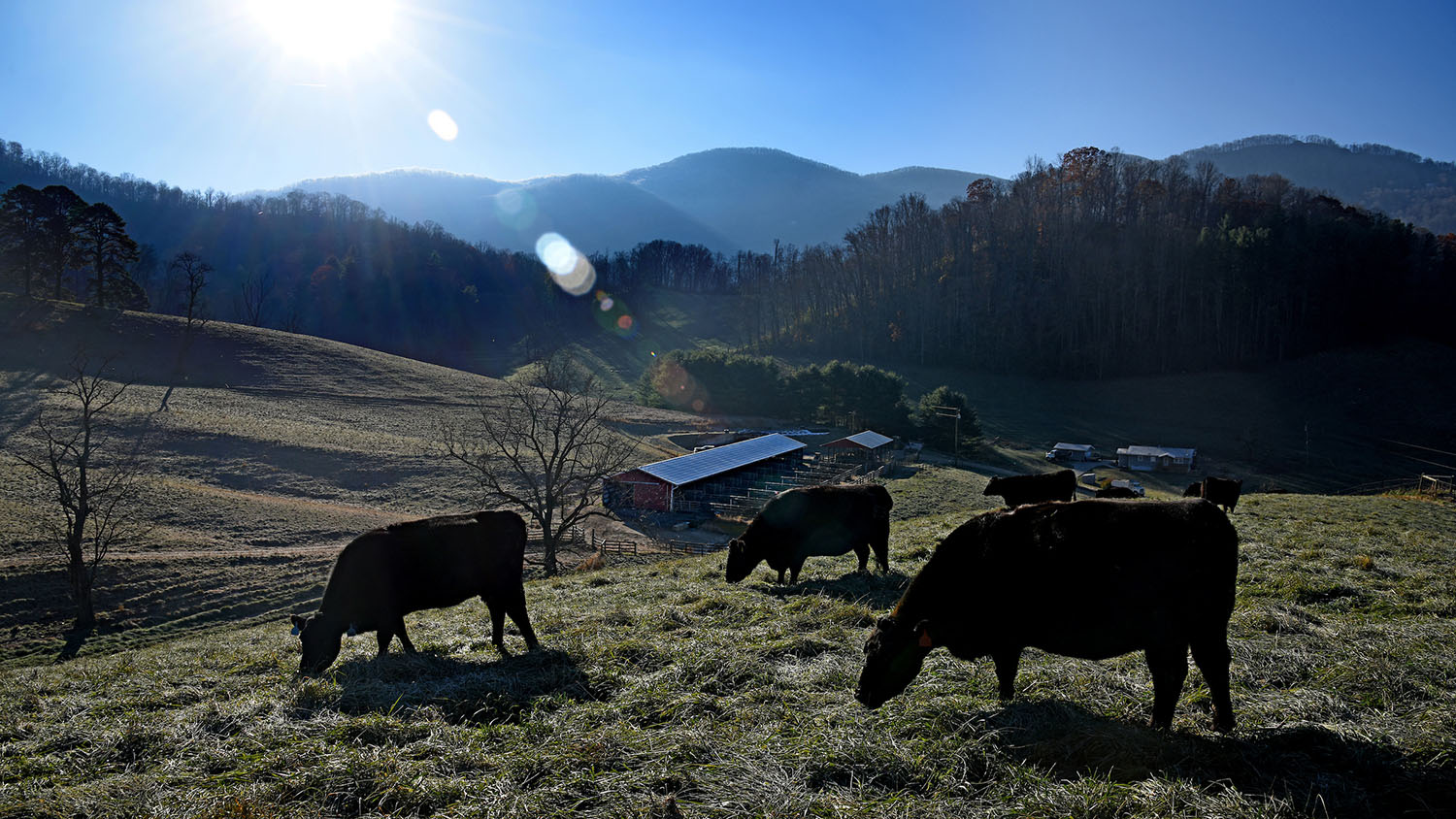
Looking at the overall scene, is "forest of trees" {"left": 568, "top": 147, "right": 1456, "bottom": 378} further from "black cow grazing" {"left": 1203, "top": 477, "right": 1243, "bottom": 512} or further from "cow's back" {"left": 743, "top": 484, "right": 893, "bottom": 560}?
"black cow grazing" {"left": 1203, "top": 477, "right": 1243, "bottom": 512}

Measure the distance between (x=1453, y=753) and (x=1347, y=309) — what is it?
11849cm

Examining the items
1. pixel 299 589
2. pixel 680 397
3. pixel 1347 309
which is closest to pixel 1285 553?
pixel 299 589

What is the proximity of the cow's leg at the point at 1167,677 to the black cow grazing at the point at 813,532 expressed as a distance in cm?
792

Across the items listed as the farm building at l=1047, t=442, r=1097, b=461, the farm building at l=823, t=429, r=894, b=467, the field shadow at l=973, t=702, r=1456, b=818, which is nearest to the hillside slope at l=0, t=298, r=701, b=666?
the farm building at l=823, t=429, r=894, b=467

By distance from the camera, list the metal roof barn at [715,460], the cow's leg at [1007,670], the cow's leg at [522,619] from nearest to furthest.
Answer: the cow's leg at [1007,670] < the cow's leg at [522,619] < the metal roof barn at [715,460]

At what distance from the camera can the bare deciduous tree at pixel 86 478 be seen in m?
22.2

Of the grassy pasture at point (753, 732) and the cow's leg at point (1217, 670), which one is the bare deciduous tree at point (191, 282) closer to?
the grassy pasture at point (753, 732)

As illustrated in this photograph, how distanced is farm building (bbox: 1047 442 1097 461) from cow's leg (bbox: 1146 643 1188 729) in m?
62.8

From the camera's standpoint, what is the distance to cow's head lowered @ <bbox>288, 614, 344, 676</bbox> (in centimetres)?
891

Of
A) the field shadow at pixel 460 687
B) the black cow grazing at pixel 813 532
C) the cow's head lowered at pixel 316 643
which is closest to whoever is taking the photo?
the field shadow at pixel 460 687

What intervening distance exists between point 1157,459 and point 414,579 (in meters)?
65.0

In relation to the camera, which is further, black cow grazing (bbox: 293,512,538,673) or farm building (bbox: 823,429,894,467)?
farm building (bbox: 823,429,894,467)

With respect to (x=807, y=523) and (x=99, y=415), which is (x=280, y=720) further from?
(x=99, y=415)

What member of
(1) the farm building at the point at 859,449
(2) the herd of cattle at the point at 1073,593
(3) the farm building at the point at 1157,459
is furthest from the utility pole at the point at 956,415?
(2) the herd of cattle at the point at 1073,593
